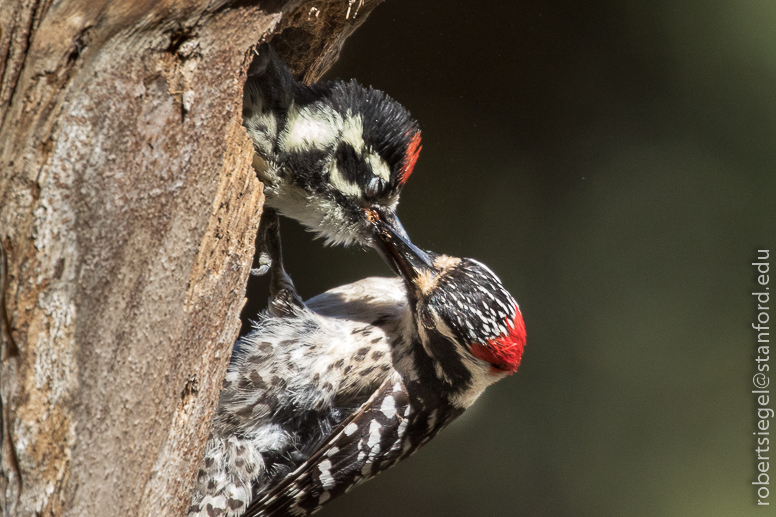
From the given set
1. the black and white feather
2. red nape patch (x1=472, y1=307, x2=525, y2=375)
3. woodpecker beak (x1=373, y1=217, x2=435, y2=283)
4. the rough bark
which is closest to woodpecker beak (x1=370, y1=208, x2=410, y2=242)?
woodpecker beak (x1=373, y1=217, x2=435, y2=283)

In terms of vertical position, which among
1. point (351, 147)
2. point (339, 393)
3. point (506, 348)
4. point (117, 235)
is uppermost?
point (351, 147)

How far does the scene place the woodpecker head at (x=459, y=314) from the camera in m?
1.55

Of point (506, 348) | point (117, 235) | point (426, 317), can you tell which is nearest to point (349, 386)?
point (426, 317)

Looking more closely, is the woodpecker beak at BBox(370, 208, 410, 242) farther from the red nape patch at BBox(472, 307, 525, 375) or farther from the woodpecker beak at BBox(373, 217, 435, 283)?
the red nape patch at BBox(472, 307, 525, 375)

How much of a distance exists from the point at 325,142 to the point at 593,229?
200 centimetres

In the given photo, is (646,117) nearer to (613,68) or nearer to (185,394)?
(613,68)

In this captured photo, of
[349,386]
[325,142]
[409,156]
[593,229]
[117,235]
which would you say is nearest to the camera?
[117,235]

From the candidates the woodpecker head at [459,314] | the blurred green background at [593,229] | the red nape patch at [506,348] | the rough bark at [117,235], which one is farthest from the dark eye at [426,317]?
the blurred green background at [593,229]

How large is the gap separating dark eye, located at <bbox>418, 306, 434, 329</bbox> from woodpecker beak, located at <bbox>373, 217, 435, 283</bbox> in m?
0.08

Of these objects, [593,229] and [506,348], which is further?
[593,229]

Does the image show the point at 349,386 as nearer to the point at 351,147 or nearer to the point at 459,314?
the point at 459,314

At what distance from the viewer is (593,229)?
3084mm

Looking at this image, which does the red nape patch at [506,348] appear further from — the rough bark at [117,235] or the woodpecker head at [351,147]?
the rough bark at [117,235]

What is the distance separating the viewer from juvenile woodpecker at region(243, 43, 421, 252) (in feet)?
4.68
